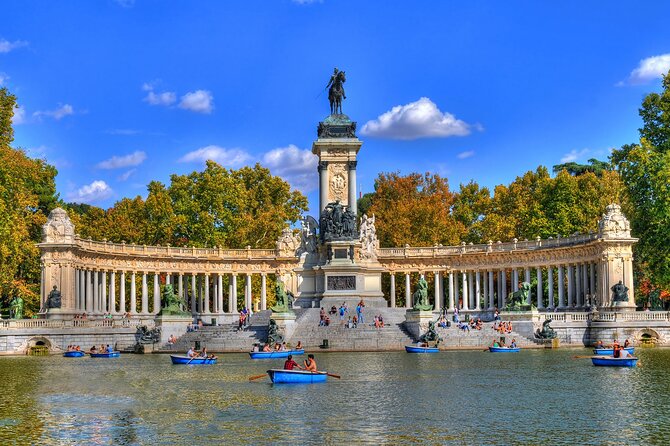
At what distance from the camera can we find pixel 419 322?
194ft

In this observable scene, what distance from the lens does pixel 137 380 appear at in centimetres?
3772

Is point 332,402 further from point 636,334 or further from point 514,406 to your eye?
point 636,334

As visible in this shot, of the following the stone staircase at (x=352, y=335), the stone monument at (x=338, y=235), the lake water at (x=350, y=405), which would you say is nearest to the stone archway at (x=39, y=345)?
the stone staircase at (x=352, y=335)

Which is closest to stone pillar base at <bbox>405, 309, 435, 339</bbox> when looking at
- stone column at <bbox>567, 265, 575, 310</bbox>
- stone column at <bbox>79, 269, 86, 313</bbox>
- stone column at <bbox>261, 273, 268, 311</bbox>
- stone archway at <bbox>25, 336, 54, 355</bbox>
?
stone archway at <bbox>25, 336, 54, 355</bbox>

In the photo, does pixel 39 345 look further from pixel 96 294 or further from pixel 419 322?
pixel 419 322

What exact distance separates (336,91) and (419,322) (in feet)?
85.0

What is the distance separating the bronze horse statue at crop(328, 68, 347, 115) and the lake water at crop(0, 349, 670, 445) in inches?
1494

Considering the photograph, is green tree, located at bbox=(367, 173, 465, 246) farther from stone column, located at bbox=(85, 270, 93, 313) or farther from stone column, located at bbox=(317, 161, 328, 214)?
stone column, located at bbox=(85, 270, 93, 313)

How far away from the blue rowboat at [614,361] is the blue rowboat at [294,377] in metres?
14.3

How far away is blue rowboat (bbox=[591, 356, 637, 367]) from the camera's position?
138 feet

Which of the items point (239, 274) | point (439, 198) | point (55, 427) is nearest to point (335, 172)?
point (239, 274)

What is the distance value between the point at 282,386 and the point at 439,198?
248 feet

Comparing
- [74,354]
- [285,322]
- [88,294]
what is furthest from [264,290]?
[74,354]

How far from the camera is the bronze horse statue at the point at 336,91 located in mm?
78375
